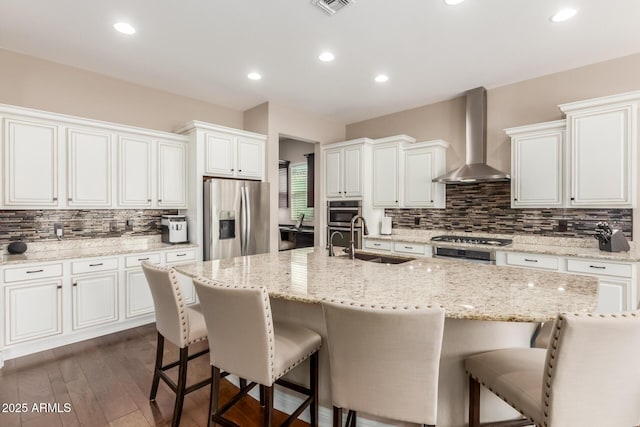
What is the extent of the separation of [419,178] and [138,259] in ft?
12.2

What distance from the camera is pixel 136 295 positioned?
11.0 ft

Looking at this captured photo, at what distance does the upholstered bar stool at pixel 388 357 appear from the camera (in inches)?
42.3

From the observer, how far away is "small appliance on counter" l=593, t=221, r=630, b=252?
295 cm

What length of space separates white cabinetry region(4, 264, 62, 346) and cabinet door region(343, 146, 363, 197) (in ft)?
12.0

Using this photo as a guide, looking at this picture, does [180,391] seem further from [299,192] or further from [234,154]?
[299,192]

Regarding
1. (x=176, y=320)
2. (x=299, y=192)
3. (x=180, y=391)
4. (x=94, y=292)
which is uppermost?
(x=299, y=192)

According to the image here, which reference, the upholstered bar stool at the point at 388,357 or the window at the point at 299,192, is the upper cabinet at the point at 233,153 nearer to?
the window at the point at 299,192

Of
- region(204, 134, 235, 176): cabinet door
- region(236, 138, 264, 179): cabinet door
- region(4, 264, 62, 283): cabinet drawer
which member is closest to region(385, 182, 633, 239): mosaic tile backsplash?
region(236, 138, 264, 179): cabinet door

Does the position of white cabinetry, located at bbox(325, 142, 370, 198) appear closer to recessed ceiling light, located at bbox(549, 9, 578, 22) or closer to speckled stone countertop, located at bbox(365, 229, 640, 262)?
speckled stone countertop, located at bbox(365, 229, 640, 262)

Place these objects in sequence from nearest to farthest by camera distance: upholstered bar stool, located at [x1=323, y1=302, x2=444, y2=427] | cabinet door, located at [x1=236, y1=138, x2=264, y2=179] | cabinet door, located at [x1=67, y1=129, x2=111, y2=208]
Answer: upholstered bar stool, located at [x1=323, y1=302, x2=444, y2=427] < cabinet door, located at [x1=67, y1=129, x2=111, y2=208] < cabinet door, located at [x1=236, y1=138, x2=264, y2=179]

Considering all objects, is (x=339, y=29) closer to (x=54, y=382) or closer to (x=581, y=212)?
(x=581, y=212)

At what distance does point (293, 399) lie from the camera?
1923mm

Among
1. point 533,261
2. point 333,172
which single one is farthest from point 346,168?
point 533,261

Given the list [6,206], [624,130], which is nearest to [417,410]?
[624,130]
